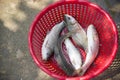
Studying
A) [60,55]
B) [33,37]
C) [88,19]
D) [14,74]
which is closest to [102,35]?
[88,19]

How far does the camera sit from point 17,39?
2.88 meters

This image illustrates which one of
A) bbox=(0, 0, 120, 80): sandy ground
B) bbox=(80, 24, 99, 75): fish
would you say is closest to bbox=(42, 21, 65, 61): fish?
bbox=(80, 24, 99, 75): fish

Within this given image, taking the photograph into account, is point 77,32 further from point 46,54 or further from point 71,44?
point 46,54

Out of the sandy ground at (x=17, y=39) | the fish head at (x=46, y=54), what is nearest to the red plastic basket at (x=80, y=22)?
the fish head at (x=46, y=54)

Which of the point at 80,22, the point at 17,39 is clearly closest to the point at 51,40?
the point at 80,22

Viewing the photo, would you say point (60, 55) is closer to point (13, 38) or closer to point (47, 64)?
point (47, 64)

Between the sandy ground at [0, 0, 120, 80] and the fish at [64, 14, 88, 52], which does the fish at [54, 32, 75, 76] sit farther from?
the sandy ground at [0, 0, 120, 80]

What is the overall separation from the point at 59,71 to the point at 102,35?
16.3 inches

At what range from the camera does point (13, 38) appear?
114 inches

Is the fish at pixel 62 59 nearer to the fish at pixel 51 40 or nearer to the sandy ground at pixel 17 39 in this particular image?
the fish at pixel 51 40

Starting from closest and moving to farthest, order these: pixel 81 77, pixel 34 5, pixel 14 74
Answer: pixel 81 77 < pixel 14 74 < pixel 34 5

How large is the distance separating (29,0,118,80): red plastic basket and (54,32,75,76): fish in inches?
1.9

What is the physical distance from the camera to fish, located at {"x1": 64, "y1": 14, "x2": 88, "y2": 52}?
2.39m

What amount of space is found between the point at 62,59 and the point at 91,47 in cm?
22
